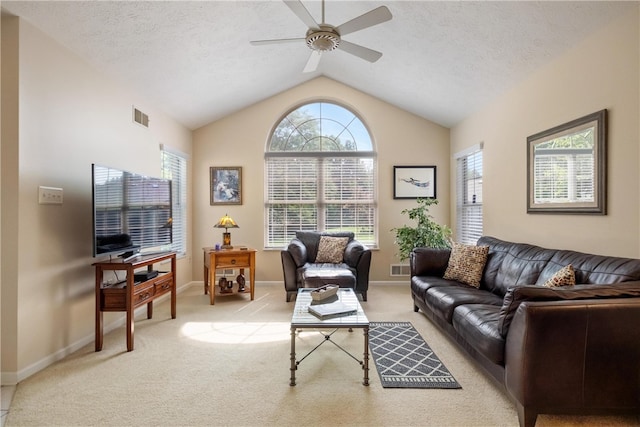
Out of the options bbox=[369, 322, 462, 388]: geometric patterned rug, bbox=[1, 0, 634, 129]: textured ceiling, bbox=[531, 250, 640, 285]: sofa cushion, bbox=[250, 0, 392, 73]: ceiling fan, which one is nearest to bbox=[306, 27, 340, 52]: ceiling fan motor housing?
bbox=[250, 0, 392, 73]: ceiling fan

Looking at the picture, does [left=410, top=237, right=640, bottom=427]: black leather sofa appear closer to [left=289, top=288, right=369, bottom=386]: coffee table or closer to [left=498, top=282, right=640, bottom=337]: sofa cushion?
[left=498, top=282, right=640, bottom=337]: sofa cushion

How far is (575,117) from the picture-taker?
2697 mm

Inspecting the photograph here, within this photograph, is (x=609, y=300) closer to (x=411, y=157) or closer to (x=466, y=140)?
(x=466, y=140)

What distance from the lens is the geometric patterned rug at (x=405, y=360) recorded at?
2250 millimetres

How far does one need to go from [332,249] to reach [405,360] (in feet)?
7.28

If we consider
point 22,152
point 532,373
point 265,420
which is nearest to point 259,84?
point 22,152

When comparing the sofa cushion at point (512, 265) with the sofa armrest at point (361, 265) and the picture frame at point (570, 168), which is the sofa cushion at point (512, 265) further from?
the sofa armrest at point (361, 265)

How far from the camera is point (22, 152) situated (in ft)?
7.69

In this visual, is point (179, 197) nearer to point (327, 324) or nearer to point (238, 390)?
point (238, 390)

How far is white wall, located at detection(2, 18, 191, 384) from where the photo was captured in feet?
7.56

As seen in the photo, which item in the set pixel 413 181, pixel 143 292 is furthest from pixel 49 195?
pixel 413 181

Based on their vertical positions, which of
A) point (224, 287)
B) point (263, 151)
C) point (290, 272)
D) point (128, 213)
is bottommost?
point (224, 287)

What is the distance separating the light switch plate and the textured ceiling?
1.23 metres

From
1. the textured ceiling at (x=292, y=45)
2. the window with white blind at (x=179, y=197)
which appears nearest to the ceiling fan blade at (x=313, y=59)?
the textured ceiling at (x=292, y=45)
